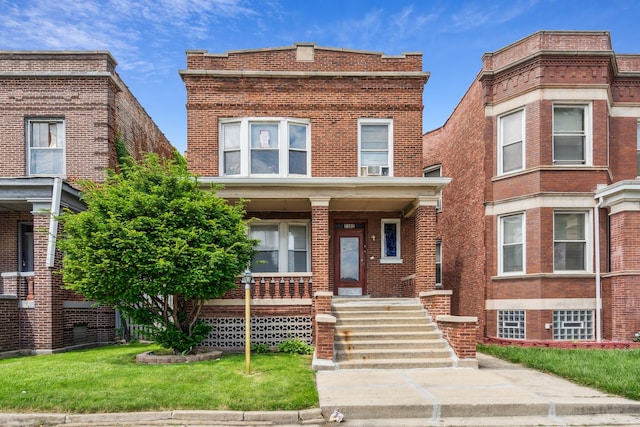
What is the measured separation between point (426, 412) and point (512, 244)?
27.8 feet

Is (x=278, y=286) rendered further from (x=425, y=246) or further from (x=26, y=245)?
(x=26, y=245)

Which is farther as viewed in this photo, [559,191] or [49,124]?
[49,124]

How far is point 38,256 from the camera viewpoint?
1190 centimetres

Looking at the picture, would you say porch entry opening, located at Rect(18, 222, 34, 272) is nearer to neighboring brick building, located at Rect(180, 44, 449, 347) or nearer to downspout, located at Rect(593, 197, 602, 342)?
neighboring brick building, located at Rect(180, 44, 449, 347)

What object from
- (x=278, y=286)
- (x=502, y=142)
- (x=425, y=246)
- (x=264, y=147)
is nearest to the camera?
(x=278, y=286)

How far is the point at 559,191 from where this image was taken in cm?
1311

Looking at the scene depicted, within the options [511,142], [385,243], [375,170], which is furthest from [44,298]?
[511,142]

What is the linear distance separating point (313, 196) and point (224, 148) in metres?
3.51

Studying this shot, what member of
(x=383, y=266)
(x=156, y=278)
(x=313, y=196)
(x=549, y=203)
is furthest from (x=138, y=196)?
(x=549, y=203)

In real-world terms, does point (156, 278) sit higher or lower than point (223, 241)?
lower

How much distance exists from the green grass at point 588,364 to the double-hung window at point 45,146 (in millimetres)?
13669

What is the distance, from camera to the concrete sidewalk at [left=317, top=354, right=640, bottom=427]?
6.59 metres

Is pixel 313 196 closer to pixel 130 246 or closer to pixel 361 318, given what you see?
pixel 361 318

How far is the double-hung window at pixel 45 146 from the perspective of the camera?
14258 millimetres
